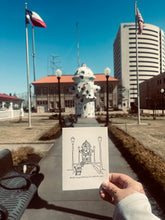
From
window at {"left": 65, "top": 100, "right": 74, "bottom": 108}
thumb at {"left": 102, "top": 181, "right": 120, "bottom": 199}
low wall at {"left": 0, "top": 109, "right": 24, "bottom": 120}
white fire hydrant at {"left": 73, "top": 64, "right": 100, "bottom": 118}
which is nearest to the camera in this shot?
thumb at {"left": 102, "top": 181, "right": 120, "bottom": 199}

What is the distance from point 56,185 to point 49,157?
6.52ft

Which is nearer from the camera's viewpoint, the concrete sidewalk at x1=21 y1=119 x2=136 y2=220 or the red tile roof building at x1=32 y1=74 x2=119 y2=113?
the concrete sidewalk at x1=21 y1=119 x2=136 y2=220

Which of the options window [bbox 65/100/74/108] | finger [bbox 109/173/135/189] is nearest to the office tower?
window [bbox 65/100/74/108]

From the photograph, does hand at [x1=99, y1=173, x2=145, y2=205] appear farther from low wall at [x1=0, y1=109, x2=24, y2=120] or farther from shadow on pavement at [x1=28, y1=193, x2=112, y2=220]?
low wall at [x1=0, y1=109, x2=24, y2=120]

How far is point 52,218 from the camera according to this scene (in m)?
2.61

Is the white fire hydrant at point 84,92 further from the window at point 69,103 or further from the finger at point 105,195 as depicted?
the window at point 69,103

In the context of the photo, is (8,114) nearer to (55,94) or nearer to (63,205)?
(55,94)

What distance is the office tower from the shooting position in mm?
84994

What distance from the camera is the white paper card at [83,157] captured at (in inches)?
64.9

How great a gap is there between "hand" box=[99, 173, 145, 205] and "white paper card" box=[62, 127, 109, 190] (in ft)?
0.76

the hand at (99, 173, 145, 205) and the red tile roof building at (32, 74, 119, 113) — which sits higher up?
the red tile roof building at (32, 74, 119, 113)

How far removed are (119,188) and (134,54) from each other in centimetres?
9460

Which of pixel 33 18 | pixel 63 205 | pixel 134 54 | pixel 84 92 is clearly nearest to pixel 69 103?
pixel 84 92

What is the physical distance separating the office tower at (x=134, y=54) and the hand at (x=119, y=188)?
3323 inches
